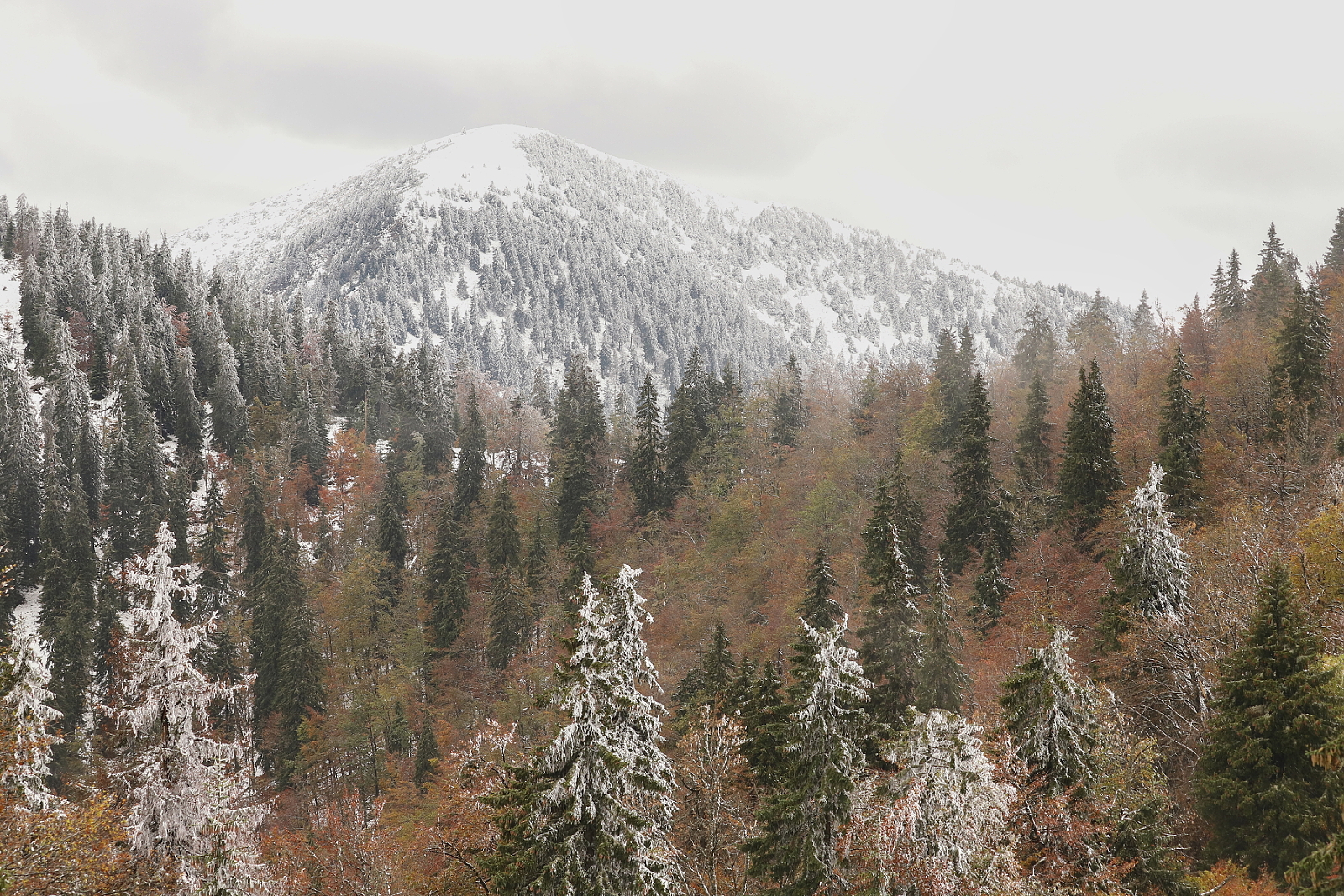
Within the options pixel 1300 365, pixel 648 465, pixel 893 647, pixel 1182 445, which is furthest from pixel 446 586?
pixel 1300 365

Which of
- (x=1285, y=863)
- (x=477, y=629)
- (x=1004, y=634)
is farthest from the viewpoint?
(x=477, y=629)

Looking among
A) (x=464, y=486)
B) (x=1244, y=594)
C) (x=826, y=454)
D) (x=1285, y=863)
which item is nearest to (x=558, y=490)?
(x=464, y=486)

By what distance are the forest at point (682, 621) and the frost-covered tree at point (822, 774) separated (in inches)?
4.0

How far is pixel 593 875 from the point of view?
16.6 meters

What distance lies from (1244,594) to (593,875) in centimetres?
2378

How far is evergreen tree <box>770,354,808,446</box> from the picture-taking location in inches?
3297

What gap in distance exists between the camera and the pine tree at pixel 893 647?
95.1 feet

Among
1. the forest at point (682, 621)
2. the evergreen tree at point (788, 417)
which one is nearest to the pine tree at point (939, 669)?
the forest at point (682, 621)

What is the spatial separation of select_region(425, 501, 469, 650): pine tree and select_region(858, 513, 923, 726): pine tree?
145 feet

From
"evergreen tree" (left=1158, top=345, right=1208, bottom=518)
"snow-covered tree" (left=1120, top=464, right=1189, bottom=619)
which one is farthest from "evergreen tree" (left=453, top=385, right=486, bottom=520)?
"snow-covered tree" (left=1120, top=464, right=1189, bottom=619)

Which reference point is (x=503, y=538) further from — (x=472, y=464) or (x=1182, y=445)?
(x=1182, y=445)

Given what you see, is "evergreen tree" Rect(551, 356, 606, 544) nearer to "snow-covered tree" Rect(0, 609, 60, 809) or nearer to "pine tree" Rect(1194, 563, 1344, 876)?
"snow-covered tree" Rect(0, 609, 60, 809)

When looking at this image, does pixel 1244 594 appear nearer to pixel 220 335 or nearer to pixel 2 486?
pixel 2 486

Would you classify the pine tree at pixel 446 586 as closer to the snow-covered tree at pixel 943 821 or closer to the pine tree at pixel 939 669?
the pine tree at pixel 939 669
